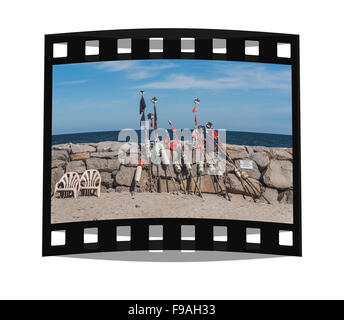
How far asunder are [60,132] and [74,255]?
1938 millimetres

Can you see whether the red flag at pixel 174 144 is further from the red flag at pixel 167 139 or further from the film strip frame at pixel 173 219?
the film strip frame at pixel 173 219

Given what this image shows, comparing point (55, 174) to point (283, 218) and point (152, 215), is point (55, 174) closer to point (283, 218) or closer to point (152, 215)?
point (152, 215)

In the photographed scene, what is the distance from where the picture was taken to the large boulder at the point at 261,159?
7949mm

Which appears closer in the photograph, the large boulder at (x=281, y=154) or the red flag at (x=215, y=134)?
the large boulder at (x=281, y=154)

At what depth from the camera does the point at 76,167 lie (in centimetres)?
789

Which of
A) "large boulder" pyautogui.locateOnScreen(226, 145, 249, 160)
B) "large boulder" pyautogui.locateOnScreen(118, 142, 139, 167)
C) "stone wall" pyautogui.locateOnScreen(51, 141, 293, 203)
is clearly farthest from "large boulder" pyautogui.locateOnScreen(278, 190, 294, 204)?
"large boulder" pyautogui.locateOnScreen(118, 142, 139, 167)

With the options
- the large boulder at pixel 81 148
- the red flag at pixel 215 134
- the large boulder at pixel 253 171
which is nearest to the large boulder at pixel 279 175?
the large boulder at pixel 253 171

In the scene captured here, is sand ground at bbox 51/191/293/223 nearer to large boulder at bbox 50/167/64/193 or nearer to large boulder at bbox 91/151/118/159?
large boulder at bbox 50/167/64/193

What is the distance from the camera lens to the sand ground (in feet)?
25.3

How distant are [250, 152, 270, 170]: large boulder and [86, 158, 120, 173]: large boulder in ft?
7.32

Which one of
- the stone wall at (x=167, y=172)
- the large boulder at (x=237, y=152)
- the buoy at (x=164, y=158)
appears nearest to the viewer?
the stone wall at (x=167, y=172)

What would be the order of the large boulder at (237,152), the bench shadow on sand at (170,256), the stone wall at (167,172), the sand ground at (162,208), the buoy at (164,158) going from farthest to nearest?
the buoy at (164,158)
the large boulder at (237,152)
the stone wall at (167,172)
the sand ground at (162,208)
the bench shadow on sand at (170,256)

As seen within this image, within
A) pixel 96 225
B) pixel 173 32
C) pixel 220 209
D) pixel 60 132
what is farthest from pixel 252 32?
pixel 96 225

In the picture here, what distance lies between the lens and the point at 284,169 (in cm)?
784
